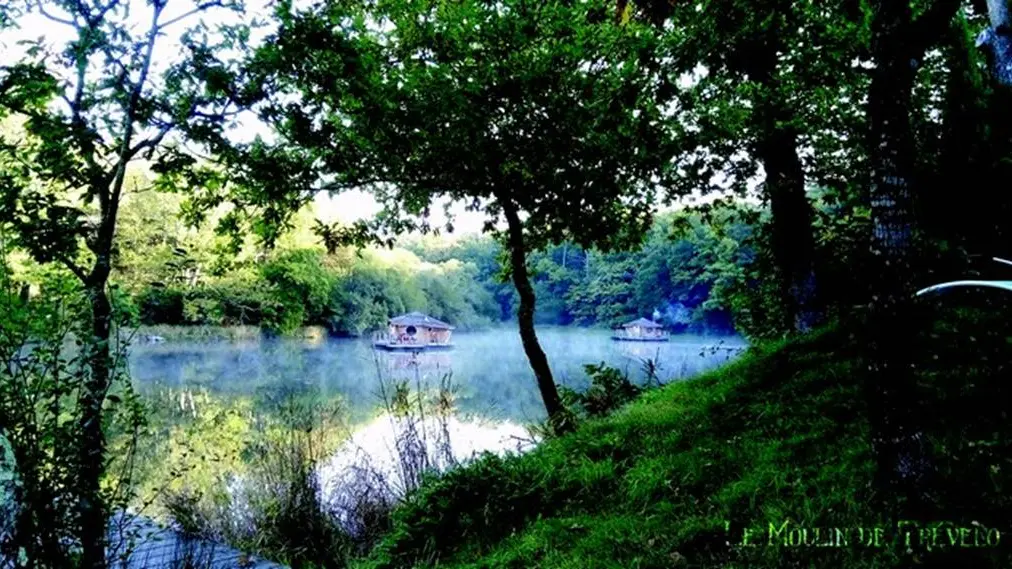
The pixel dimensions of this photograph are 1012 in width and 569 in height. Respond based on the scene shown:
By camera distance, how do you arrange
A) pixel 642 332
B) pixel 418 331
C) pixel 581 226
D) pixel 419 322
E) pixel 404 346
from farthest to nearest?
pixel 642 332 < pixel 418 331 < pixel 419 322 < pixel 404 346 < pixel 581 226

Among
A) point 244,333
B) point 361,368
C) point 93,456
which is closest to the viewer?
point 93,456

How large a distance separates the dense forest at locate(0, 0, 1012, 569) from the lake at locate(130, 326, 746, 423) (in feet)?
18.1

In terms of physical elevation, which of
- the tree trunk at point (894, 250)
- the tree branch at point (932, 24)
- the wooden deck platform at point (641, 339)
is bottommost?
the wooden deck platform at point (641, 339)

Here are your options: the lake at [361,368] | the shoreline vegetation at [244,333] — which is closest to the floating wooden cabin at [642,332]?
the lake at [361,368]

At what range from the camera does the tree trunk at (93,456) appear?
8.57 ft

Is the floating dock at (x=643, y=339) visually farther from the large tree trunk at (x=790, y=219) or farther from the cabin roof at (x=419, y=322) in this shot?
the large tree trunk at (x=790, y=219)

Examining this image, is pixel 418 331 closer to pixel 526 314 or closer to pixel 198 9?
pixel 526 314

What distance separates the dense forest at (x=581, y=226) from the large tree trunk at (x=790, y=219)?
0.09ft

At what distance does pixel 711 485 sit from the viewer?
9.08 feet

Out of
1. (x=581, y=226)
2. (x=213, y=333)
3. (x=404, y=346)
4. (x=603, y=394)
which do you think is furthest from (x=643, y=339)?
(x=581, y=226)

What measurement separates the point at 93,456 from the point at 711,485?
3.04 meters

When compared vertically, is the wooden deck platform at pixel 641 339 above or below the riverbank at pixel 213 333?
below

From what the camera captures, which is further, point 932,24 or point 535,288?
point 535,288

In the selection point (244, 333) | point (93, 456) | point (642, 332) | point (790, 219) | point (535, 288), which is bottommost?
point (642, 332)
